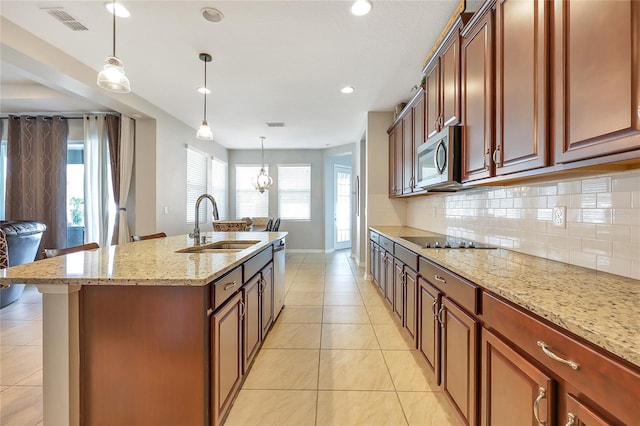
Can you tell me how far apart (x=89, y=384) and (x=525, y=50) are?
265 centimetres

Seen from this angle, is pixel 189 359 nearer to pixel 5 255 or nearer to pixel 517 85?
pixel 517 85

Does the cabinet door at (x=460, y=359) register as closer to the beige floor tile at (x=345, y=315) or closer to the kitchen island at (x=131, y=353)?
the kitchen island at (x=131, y=353)

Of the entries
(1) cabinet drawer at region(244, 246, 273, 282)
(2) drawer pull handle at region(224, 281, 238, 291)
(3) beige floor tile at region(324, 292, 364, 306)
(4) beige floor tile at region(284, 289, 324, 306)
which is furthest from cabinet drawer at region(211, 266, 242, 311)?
(3) beige floor tile at region(324, 292, 364, 306)

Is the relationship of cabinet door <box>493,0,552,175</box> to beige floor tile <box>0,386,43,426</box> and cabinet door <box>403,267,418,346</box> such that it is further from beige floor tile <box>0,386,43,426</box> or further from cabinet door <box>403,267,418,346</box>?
beige floor tile <box>0,386,43,426</box>

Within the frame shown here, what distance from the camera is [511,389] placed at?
1062 mm

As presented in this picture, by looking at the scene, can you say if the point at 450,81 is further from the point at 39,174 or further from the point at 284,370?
the point at 39,174

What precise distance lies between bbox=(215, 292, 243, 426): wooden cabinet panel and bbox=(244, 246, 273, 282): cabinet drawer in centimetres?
18

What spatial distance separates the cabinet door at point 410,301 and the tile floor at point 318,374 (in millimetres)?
207

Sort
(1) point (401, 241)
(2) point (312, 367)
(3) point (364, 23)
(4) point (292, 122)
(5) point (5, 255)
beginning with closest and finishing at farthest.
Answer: (2) point (312, 367) < (3) point (364, 23) < (1) point (401, 241) < (5) point (5, 255) < (4) point (292, 122)

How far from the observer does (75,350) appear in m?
1.32

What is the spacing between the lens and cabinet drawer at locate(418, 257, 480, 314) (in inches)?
52.6

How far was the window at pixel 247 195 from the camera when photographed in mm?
8008

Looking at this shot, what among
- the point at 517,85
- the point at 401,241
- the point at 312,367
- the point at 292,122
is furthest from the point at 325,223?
the point at 517,85

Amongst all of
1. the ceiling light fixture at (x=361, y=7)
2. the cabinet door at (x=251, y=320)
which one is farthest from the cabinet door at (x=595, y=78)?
the cabinet door at (x=251, y=320)
